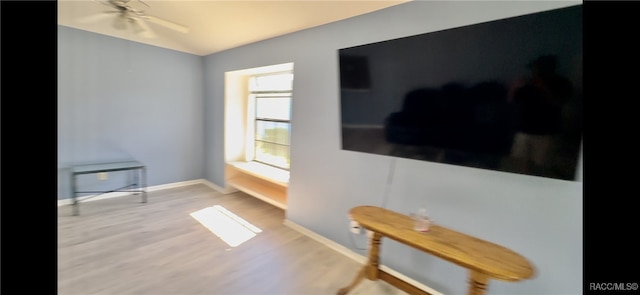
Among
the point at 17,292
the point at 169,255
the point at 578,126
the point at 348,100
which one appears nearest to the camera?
the point at 17,292

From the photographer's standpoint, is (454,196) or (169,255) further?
(169,255)

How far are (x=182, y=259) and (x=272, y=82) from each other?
8.37ft

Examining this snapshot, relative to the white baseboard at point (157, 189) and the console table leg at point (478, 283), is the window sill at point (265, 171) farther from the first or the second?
the console table leg at point (478, 283)

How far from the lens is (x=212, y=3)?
8.66ft

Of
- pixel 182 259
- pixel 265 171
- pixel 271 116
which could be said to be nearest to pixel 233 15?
pixel 271 116

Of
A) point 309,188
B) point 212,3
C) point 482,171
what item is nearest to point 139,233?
point 309,188

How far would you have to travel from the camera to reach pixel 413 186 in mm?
2178

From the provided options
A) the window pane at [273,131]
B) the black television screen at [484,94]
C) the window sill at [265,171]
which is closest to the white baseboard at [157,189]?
the window sill at [265,171]

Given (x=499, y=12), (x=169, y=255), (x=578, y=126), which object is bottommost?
(x=169, y=255)

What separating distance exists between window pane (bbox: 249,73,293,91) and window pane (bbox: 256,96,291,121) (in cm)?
15

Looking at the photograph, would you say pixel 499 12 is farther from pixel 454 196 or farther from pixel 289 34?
pixel 289 34

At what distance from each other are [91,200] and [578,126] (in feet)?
16.5

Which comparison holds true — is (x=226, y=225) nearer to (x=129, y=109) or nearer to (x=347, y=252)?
(x=347, y=252)

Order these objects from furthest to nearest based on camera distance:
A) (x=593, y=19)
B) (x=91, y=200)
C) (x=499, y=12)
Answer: (x=91, y=200)
(x=499, y=12)
(x=593, y=19)
